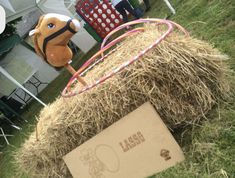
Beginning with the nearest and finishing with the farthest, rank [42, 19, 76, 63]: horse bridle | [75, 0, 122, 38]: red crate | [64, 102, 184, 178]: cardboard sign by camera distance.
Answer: [64, 102, 184, 178]: cardboard sign
[42, 19, 76, 63]: horse bridle
[75, 0, 122, 38]: red crate

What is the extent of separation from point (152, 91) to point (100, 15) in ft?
25.8

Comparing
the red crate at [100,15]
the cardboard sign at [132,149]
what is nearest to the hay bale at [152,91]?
the cardboard sign at [132,149]

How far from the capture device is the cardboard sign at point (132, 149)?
3037mm

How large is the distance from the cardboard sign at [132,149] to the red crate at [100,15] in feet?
24.9

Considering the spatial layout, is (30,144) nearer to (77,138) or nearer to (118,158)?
(77,138)

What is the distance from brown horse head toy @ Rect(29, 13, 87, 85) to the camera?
11.2ft

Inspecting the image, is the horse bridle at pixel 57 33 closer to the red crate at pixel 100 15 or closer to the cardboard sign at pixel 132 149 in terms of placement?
the cardboard sign at pixel 132 149

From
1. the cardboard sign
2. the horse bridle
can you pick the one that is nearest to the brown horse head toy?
the horse bridle

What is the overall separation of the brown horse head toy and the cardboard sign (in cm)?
65

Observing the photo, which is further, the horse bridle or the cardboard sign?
the horse bridle

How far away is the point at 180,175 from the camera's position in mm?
3012

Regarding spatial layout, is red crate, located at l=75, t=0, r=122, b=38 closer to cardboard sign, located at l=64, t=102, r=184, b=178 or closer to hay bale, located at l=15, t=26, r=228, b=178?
hay bale, located at l=15, t=26, r=228, b=178

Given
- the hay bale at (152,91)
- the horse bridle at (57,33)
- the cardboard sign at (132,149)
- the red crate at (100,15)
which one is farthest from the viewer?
the red crate at (100,15)

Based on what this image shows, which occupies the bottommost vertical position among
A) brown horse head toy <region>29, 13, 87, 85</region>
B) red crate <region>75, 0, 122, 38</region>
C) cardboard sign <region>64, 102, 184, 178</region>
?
red crate <region>75, 0, 122, 38</region>
